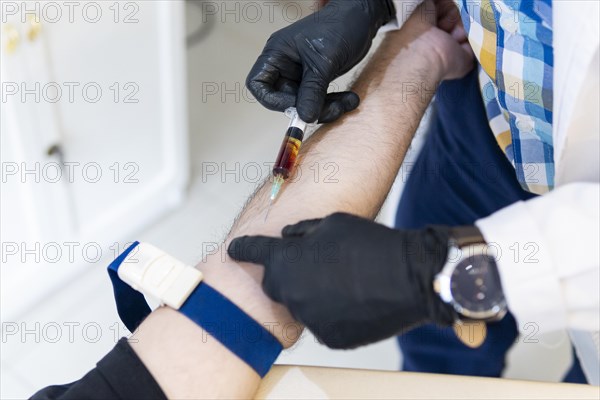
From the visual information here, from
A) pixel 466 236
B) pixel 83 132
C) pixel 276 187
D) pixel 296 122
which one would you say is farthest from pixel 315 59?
pixel 83 132

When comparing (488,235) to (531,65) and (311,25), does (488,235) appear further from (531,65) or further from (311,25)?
(311,25)

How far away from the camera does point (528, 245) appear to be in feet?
2.37

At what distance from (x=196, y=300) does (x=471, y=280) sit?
1.07ft

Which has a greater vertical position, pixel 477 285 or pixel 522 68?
pixel 522 68

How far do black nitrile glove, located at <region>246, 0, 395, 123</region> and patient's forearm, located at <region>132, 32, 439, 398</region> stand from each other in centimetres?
5

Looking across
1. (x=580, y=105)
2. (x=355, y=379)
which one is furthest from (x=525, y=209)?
(x=355, y=379)

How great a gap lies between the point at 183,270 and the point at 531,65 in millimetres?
544

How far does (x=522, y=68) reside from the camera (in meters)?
0.92

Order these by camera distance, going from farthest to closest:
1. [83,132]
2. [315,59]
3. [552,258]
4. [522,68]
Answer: [83,132] → [315,59] → [522,68] → [552,258]

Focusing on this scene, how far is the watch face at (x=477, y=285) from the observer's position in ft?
2.38

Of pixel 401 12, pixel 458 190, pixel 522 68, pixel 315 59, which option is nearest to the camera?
pixel 522 68

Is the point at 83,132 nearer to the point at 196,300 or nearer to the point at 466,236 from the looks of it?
the point at 196,300

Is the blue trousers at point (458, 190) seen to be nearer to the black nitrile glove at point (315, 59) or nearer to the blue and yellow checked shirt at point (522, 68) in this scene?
the blue and yellow checked shirt at point (522, 68)

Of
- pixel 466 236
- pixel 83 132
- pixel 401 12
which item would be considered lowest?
pixel 83 132
